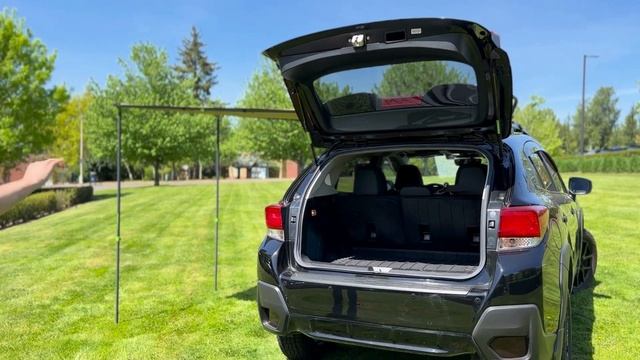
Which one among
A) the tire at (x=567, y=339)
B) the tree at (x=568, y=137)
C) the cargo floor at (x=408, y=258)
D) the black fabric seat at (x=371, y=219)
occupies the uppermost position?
the tree at (x=568, y=137)

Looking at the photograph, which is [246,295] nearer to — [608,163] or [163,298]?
[163,298]

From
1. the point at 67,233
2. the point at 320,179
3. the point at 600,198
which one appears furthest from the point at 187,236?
the point at 600,198

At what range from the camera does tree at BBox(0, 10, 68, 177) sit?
17.1 meters

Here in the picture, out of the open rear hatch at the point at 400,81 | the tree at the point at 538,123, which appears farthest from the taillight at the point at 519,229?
the tree at the point at 538,123

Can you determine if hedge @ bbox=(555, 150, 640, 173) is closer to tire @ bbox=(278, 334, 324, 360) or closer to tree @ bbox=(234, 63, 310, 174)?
tree @ bbox=(234, 63, 310, 174)

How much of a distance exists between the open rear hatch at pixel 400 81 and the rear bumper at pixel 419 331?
116 centimetres

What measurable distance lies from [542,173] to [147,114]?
30.1 meters

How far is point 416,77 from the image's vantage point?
11.1 ft

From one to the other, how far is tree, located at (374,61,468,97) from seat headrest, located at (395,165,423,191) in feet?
5.65

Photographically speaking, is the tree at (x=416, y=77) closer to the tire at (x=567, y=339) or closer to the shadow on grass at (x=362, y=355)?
the tire at (x=567, y=339)

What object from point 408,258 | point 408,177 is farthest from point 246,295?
point 408,258

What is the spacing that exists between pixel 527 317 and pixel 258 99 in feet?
111

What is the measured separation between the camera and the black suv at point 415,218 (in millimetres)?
2754

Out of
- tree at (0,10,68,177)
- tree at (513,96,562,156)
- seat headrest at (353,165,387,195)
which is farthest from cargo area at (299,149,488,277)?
tree at (513,96,562,156)
